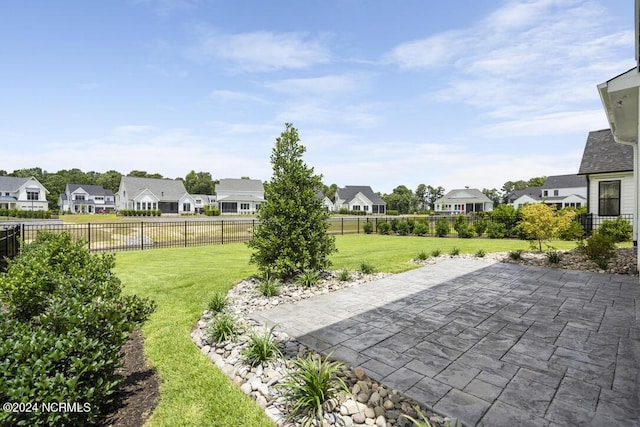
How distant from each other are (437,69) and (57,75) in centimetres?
1354

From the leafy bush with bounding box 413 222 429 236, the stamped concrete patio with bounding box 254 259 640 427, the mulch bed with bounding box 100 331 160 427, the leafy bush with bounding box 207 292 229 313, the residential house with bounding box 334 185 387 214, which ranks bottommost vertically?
the mulch bed with bounding box 100 331 160 427

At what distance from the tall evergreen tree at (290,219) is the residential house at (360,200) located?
48717 millimetres

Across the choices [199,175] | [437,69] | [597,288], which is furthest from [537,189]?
[199,175]

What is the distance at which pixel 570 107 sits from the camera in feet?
36.9

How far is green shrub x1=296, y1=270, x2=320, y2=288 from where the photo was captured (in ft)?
19.1

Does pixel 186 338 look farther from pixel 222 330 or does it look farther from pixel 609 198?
pixel 609 198

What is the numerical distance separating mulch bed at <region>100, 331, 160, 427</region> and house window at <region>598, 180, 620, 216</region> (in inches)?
705

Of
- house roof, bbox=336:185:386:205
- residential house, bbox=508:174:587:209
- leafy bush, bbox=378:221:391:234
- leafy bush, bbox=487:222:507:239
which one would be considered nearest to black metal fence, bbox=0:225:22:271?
leafy bush, bbox=378:221:391:234

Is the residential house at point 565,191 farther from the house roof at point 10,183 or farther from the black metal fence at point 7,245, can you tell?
the house roof at point 10,183

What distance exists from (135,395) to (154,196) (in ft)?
154

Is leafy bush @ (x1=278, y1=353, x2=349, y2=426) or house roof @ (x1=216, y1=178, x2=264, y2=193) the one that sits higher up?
house roof @ (x1=216, y1=178, x2=264, y2=193)

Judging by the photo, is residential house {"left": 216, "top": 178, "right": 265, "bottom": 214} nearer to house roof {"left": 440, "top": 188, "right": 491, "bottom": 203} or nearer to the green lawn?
house roof {"left": 440, "top": 188, "right": 491, "bottom": 203}

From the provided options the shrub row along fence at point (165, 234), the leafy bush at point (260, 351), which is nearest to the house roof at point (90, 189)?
the shrub row along fence at point (165, 234)

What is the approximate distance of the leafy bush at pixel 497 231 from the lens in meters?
15.6
